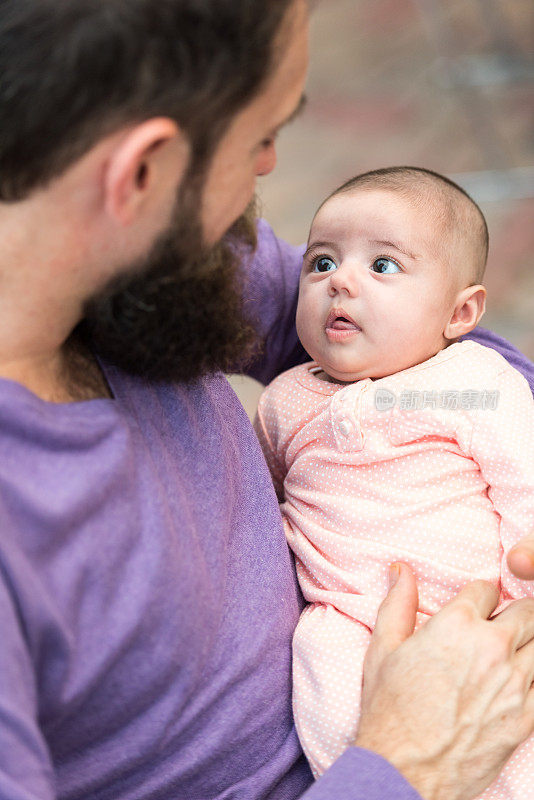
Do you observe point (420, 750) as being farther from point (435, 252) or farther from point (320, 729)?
point (435, 252)

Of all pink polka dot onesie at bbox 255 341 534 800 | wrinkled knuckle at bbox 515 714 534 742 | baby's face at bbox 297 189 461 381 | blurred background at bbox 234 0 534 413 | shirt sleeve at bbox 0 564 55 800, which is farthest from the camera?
blurred background at bbox 234 0 534 413

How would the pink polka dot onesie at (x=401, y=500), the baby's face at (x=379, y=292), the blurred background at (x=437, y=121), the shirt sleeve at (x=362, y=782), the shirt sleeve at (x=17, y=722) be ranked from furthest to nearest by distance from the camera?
the blurred background at (x=437, y=121)
the baby's face at (x=379, y=292)
the pink polka dot onesie at (x=401, y=500)
the shirt sleeve at (x=362, y=782)
the shirt sleeve at (x=17, y=722)

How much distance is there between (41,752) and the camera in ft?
2.52

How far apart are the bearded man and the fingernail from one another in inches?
0.5

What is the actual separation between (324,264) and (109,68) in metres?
0.58

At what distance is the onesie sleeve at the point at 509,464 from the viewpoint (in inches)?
44.5

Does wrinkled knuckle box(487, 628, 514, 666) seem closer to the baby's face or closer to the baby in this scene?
the baby

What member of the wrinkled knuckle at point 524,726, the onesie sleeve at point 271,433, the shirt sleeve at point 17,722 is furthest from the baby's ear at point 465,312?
the shirt sleeve at point 17,722

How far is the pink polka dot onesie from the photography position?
1.11 m

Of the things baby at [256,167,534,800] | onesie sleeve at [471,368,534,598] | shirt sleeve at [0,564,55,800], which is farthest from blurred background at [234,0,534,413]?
shirt sleeve at [0,564,55,800]

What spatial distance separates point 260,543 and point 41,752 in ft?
1.29

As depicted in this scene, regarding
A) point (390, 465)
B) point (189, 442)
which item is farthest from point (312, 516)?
point (189, 442)

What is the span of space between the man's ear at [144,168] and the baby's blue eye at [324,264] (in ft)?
1.51

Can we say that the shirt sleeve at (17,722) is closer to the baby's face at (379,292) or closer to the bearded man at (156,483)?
the bearded man at (156,483)
